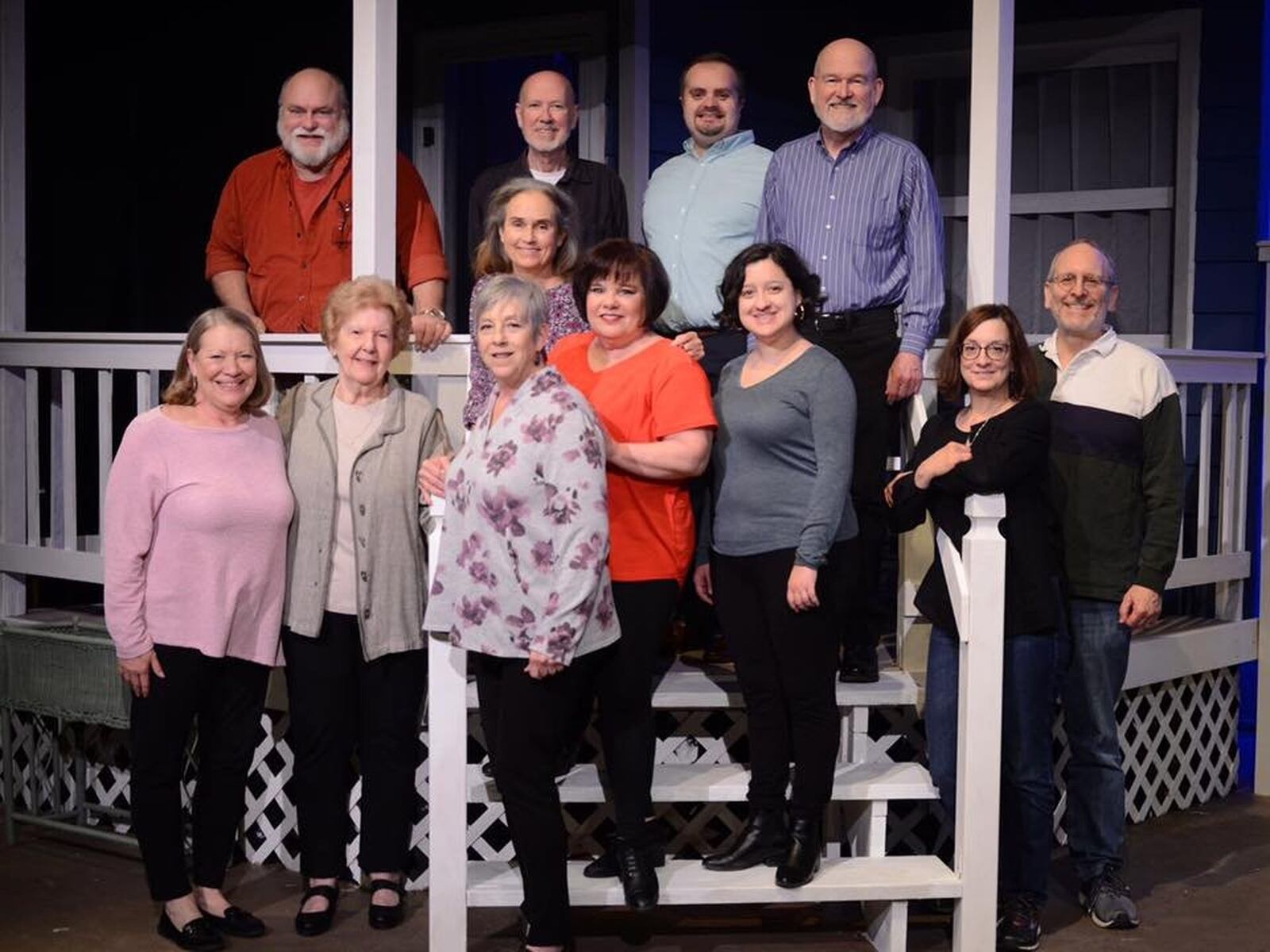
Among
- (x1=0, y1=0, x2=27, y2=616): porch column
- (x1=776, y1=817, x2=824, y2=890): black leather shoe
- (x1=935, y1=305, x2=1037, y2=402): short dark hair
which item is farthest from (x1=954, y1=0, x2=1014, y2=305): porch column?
(x1=0, y1=0, x2=27, y2=616): porch column

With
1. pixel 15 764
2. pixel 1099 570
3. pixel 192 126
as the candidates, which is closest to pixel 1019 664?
pixel 1099 570

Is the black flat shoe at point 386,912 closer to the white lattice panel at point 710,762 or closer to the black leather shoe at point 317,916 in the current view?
the black leather shoe at point 317,916

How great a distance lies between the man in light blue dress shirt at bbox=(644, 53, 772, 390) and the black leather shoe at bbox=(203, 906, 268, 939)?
211 cm

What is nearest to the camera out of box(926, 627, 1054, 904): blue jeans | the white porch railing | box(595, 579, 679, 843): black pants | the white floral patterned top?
the white floral patterned top

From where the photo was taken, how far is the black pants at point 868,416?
15.8ft

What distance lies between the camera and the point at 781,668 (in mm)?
4273

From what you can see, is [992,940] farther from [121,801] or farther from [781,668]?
[121,801]

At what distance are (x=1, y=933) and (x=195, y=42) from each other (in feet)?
18.5

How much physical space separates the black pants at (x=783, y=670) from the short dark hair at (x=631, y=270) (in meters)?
0.72

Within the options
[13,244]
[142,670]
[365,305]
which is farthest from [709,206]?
[13,244]

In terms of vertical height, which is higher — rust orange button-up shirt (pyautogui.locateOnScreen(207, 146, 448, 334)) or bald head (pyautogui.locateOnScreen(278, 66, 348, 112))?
bald head (pyautogui.locateOnScreen(278, 66, 348, 112))

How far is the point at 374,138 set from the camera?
5.16 metres

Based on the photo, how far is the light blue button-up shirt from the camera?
16.4ft

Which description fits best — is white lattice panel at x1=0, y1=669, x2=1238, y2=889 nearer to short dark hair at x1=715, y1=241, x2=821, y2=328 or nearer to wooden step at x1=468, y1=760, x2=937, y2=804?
wooden step at x1=468, y1=760, x2=937, y2=804
